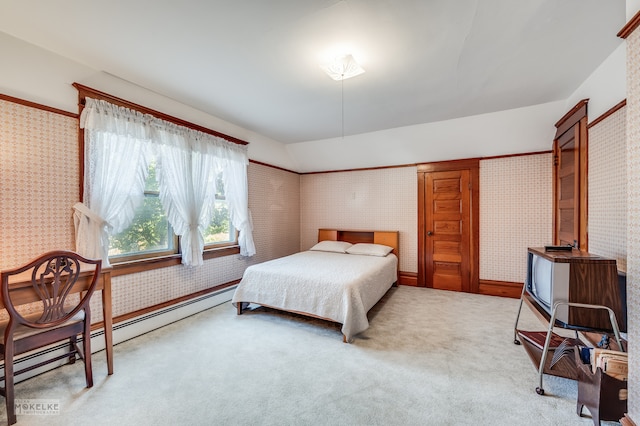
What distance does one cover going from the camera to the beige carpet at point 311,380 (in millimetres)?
1575

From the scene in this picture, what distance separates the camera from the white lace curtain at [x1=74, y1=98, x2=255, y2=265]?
2.25 meters

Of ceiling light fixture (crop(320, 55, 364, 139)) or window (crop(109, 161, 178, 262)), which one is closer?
ceiling light fixture (crop(320, 55, 364, 139))

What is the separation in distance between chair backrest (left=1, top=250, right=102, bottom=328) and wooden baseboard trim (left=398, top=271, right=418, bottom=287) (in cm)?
414

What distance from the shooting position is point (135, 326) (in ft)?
8.49

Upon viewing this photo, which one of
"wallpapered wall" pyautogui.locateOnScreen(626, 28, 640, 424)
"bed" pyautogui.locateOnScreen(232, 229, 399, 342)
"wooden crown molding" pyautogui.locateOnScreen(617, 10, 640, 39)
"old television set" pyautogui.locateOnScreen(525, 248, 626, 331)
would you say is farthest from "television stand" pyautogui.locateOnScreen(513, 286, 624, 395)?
"wooden crown molding" pyautogui.locateOnScreen(617, 10, 640, 39)

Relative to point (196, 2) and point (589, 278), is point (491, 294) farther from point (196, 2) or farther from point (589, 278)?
point (196, 2)

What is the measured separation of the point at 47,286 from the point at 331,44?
264 centimetres

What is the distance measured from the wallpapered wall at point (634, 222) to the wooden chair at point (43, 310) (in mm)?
3318

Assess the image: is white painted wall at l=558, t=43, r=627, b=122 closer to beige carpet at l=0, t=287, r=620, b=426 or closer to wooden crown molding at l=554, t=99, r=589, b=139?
wooden crown molding at l=554, t=99, r=589, b=139

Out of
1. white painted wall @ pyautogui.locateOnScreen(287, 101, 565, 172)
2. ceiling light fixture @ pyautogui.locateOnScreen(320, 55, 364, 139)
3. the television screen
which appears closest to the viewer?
the television screen

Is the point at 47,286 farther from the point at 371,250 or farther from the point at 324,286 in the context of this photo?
the point at 371,250

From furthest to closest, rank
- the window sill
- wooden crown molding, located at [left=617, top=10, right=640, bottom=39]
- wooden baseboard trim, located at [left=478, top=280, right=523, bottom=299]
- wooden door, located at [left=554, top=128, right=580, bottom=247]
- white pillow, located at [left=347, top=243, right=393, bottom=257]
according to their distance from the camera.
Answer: white pillow, located at [left=347, top=243, right=393, bottom=257], wooden baseboard trim, located at [left=478, top=280, right=523, bottom=299], wooden door, located at [left=554, top=128, right=580, bottom=247], the window sill, wooden crown molding, located at [left=617, top=10, right=640, bottom=39]

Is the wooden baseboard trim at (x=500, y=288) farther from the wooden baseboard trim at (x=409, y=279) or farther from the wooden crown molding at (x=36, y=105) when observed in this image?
the wooden crown molding at (x=36, y=105)

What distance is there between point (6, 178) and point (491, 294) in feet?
18.3
